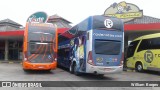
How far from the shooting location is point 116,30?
1352 centimetres

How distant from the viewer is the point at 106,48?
43.8 ft

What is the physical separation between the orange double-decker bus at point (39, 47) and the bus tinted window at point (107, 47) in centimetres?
448

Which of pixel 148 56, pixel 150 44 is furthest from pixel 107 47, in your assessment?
pixel 148 56

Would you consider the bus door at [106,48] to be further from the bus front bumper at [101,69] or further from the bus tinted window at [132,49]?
the bus tinted window at [132,49]

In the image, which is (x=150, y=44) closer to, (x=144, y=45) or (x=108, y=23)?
(x=144, y=45)

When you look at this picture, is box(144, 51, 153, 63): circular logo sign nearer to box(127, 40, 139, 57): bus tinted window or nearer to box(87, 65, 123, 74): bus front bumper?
box(127, 40, 139, 57): bus tinted window

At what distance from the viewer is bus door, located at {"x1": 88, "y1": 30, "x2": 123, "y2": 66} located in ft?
43.0

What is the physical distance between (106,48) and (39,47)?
17.0 feet

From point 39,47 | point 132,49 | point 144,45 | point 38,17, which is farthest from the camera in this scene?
point 38,17

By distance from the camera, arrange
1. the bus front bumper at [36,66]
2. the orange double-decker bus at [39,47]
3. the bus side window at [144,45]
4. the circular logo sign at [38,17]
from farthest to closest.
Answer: the circular logo sign at [38,17]
the bus side window at [144,45]
the orange double-decker bus at [39,47]
the bus front bumper at [36,66]

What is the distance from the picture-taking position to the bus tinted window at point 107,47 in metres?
13.2

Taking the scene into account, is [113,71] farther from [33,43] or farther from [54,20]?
[54,20]

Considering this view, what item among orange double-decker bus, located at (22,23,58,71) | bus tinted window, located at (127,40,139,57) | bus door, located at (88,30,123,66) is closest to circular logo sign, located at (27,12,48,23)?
bus tinted window, located at (127,40,139,57)

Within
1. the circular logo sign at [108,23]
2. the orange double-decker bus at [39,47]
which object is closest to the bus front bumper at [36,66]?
the orange double-decker bus at [39,47]
